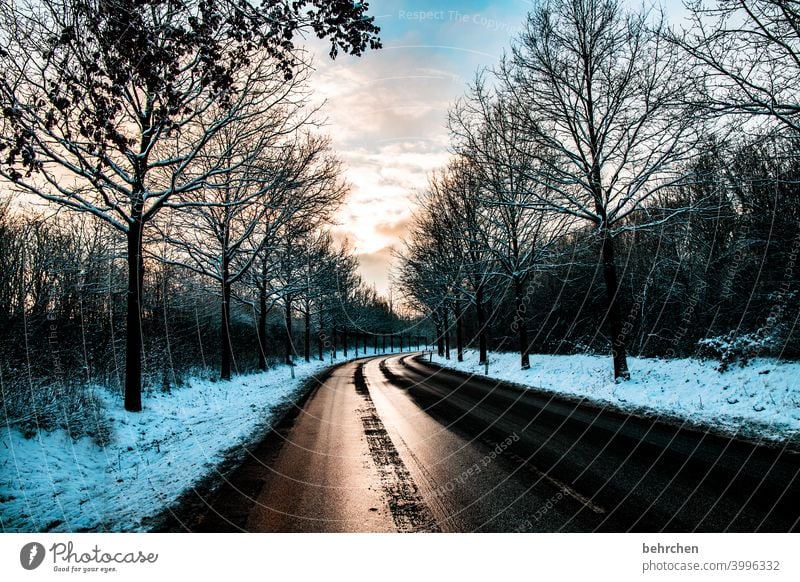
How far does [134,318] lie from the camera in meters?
Result: 9.80

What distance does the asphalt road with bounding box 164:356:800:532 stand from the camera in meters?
3.76

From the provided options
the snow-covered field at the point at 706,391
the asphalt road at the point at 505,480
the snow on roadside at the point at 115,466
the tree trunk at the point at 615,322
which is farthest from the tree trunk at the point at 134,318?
the tree trunk at the point at 615,322

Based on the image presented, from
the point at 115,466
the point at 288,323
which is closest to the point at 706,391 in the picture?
the point at 115,466

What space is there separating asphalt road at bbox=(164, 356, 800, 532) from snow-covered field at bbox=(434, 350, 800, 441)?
1.13 metres

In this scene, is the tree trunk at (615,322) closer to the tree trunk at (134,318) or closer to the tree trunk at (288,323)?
the tree trunk at (134,318)

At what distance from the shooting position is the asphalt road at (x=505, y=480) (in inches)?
148

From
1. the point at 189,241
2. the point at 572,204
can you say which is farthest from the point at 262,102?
the point at 572,204

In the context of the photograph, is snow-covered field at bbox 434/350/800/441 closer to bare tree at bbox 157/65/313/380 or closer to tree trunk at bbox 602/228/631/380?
tree trunk at bbox 602/228/631/380

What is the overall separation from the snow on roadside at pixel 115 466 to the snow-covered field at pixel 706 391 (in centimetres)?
891

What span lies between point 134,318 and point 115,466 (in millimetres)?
4515

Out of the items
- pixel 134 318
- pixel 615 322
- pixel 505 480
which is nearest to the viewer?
pixel 505 480

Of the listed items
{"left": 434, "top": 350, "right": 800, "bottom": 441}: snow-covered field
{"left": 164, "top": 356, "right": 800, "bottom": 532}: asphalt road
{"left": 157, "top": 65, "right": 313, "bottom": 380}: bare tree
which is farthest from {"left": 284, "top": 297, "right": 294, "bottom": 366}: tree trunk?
{"left": 164, "top": 356, "right": 800, "bottom": 532}: asphalt road

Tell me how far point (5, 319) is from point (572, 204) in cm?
1586

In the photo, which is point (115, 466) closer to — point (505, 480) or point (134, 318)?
point (134, 318)
